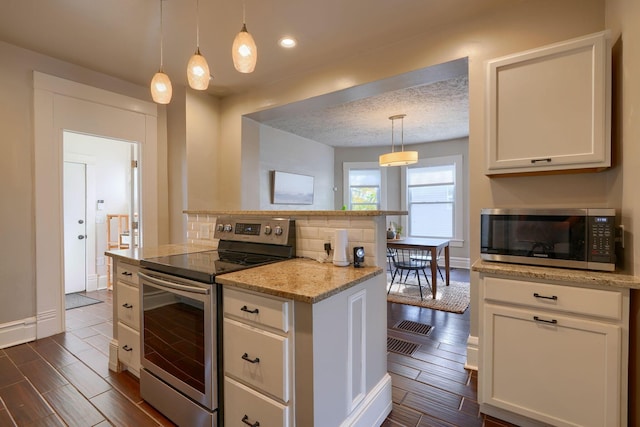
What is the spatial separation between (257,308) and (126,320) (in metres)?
1.37

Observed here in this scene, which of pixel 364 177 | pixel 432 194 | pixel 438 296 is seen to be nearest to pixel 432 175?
pixel 432 194

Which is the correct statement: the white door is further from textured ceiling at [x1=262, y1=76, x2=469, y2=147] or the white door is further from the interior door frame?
textured ceiling at [x1=262, y1=76, x2=469, y2=147]

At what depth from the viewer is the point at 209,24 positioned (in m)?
2.44

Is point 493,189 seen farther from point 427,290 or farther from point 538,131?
point 427,290

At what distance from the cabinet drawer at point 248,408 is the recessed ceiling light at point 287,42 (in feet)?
8.61

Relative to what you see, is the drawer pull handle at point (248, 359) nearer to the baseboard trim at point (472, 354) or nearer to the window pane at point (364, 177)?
the baseboard trim at point (472, 354)

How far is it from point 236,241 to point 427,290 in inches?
125

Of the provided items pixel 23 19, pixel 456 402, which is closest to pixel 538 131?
pixel 456 402

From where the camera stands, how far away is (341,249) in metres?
1.70

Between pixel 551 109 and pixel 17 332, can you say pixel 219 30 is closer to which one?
pixel 551 109

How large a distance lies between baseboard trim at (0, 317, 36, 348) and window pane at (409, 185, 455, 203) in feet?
20.4

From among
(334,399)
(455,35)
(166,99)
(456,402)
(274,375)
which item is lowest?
(456,402)

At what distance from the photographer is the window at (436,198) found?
6141 mm

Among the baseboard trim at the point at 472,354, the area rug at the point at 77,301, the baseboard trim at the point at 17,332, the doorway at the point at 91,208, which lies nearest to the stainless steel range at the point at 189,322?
the baseboard trim at the point at 472,354
